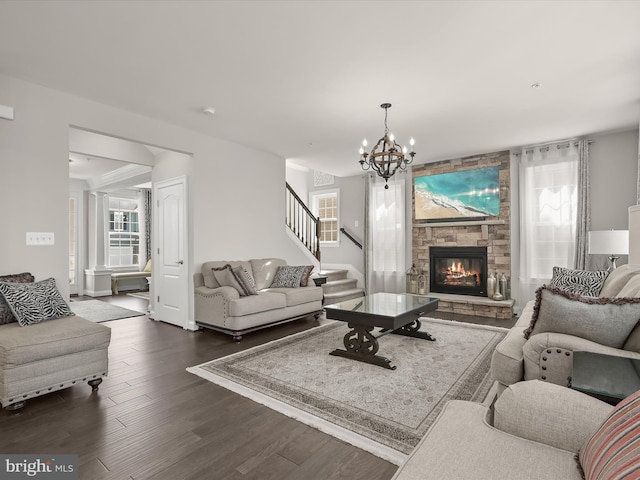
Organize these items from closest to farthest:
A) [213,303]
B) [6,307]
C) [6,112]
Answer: [6,307] < [6,112] < [213,303]

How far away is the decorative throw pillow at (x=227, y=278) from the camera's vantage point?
452 cm

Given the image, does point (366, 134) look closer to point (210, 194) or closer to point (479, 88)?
point (479, 88)

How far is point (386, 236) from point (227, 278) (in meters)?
3.67

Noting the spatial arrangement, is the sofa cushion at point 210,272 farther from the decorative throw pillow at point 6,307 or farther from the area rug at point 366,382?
the decorative throw pillow at point 6,307

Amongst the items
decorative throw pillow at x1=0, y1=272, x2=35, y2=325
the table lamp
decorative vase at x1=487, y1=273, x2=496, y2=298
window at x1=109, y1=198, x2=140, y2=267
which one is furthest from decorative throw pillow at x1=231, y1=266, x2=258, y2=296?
window at x1=109, y1=198, x2=140, y2=267

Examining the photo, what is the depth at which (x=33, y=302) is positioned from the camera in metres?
2.77

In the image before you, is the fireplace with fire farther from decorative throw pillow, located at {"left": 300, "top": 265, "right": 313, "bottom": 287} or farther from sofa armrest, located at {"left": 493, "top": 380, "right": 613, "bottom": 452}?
sofa armrest, located at {"left": 493, "top": 380, "right": 613, "bottom": 452}

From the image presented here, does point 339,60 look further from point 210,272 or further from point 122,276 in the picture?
point 122,276

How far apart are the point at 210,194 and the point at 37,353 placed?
9.79 feet

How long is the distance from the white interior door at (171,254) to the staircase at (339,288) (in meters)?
2.41

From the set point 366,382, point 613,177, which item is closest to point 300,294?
point 366,382

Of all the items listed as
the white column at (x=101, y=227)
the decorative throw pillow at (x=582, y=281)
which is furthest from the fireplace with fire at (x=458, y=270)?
the white column at (x=101, y=227)

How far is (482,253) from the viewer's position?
19.9ft

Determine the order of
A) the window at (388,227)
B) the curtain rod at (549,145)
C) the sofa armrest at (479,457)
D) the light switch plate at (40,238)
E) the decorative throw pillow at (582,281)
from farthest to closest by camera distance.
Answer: the window at (388,227) < the curtain rod at (549,145) < the decorative throw pillow at (582,281) < the light switch plate at (40,238) < the sofa armrest at (479,457)
